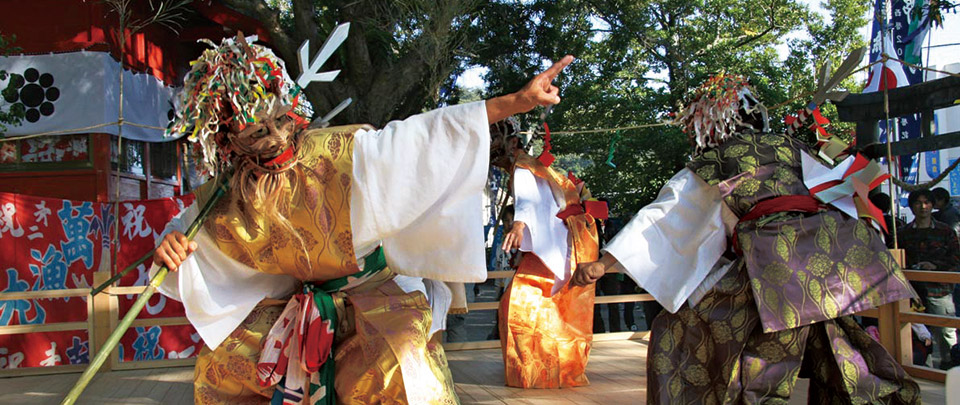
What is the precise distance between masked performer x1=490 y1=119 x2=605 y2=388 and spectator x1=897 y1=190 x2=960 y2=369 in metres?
2.46

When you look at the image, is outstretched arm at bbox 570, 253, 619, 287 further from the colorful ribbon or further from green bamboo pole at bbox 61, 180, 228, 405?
green bamboo pole at bbox 61, 180, 228, 405

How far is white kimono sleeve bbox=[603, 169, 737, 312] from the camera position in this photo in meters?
3.24

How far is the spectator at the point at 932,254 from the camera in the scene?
5227 millimetres

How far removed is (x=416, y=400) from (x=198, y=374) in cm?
84

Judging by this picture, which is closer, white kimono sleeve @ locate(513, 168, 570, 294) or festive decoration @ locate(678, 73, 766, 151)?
festive decoration @ locate(678, 73, 766, 151)

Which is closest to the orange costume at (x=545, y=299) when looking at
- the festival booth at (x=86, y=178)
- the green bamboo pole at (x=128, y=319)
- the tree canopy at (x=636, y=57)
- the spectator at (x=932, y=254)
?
the green bamboo pole at (x=128, y=319)

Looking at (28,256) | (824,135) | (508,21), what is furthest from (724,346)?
(508,21)

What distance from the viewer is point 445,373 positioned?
8.63ft

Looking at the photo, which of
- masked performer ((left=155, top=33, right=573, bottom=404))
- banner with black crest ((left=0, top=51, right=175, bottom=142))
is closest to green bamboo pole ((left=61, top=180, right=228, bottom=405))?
masked performer ((left=155, top=33, right=573, bottom=404))

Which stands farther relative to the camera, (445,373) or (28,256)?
(28,256)

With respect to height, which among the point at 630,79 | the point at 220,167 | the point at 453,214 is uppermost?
the point at 630,79

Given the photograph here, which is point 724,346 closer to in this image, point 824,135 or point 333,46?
point 824,135

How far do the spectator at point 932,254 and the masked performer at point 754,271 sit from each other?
264 centimetres

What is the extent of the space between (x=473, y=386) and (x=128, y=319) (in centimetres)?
280
